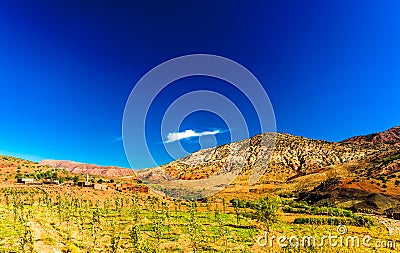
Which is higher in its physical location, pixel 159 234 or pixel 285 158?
pixel 285 158

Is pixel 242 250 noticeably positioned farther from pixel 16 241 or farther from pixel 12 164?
pixel 12 164

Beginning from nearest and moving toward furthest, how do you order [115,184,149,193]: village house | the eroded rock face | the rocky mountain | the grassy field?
1. the grassy field
2. [115,184,149,193]: village house
3. the rocky mountain
4. the eroded rock face

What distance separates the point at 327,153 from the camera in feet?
537

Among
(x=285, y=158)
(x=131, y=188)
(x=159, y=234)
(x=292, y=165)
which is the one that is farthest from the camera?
(x=285, y=158)

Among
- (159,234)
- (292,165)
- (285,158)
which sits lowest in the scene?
(159,234)

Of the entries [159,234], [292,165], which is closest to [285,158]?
[292,165]

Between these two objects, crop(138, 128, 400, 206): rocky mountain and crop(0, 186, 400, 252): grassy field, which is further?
crop(138, 128, 400, 206): rocky mountain

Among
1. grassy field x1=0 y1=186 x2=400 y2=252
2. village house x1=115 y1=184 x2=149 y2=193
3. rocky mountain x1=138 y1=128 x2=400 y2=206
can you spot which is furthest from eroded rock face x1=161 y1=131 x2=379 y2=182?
grassy field x1=0 y1=186 x2=400 y2=252

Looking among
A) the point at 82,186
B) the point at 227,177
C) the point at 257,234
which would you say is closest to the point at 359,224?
the point at 257,234

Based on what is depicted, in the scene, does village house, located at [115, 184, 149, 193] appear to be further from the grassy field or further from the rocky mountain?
the grassy field

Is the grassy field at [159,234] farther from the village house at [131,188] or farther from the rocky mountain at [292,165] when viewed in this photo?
the rocky mountain at [292,165]

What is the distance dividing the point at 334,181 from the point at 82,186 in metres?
72.6

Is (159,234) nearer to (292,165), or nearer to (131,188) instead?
(131,188)

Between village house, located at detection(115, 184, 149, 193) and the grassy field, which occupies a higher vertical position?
village house, located at detection(115, 184, 149, 193)
